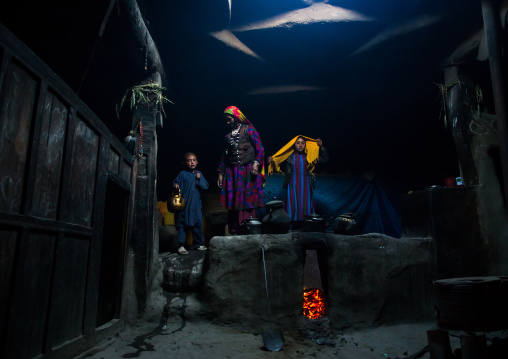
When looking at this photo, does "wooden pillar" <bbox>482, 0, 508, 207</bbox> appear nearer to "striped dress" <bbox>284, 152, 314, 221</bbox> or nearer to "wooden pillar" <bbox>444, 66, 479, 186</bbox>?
"wooden pillar" <bbox>444, 66, 479, 186</bbox>

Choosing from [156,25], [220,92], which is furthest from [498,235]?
[156,25]

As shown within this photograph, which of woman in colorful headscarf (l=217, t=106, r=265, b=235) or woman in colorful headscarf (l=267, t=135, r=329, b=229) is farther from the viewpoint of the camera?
woman in colorful headscarf (l=267, t=135, r=329, b=229)

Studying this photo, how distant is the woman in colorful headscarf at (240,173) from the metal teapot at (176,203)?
2.49 ft

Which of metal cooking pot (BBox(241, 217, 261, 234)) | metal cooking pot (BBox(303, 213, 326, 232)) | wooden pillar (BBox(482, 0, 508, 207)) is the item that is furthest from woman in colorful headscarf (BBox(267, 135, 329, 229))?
wooden pillar (BBox(482, 0, 508, 207))

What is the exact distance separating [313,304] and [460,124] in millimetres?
3514

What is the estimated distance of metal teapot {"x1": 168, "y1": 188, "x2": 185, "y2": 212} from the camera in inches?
219

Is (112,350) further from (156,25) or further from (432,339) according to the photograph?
(156,25)

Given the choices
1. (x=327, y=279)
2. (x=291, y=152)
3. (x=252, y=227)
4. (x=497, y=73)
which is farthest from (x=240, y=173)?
(x=497, y=73)

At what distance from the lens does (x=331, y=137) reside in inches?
344

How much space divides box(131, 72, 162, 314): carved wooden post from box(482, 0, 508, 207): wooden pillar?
4.64 meters

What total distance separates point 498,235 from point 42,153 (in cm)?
556

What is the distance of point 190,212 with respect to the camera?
569 cm

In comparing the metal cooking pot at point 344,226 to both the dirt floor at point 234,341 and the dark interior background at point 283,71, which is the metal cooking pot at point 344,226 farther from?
the dark interior background at point 283,71

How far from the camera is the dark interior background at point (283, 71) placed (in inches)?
178
